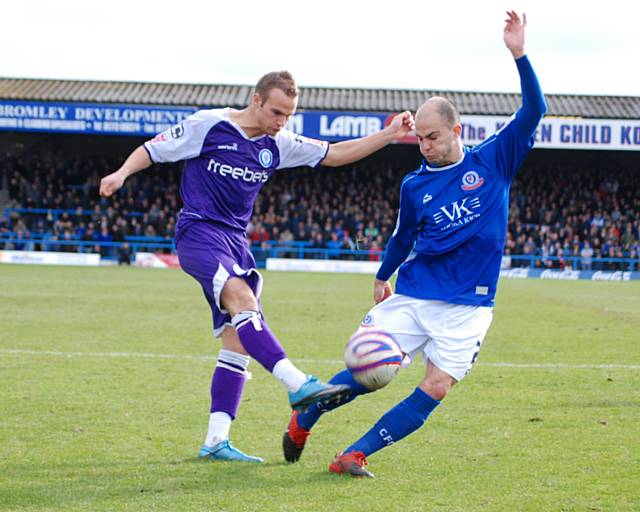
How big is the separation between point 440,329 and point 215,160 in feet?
5.59

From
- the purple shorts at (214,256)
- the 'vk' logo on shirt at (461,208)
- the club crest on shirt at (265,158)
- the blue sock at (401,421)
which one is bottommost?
the blue sock at (401,421)

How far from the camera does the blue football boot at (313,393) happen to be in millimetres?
4523

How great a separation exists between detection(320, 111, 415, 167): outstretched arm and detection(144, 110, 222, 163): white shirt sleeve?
880 millimetres

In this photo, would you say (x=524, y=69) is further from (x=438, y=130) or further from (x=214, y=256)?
(x=214, y=256)

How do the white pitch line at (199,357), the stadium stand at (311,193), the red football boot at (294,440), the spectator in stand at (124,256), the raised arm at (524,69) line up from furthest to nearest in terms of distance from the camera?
the stadium stand at (311,193) → the spectator in stand at (124,256) → the white pitch line at (199,357) → the red football boot at (294,440) → the raised arm at (524,69)

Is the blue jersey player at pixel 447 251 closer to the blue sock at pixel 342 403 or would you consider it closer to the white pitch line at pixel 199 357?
the blue sock at pixel 342 403

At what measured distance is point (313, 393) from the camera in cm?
453

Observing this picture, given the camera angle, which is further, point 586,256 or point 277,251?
point 277,251

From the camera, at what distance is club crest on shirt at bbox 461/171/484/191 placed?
16.6 feet

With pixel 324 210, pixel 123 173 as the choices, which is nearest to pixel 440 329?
pixel 123 173

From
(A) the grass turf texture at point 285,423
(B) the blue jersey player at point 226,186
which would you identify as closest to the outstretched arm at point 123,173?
(B) the blue jersey player at point 226,186

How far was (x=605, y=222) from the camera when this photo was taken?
36.3 metres

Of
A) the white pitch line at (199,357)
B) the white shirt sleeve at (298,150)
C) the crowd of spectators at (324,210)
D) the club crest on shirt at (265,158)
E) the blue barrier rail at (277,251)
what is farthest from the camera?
the crowd of spectators at (324,210)

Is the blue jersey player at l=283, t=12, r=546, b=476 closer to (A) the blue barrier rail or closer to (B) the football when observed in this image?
(B) the football
